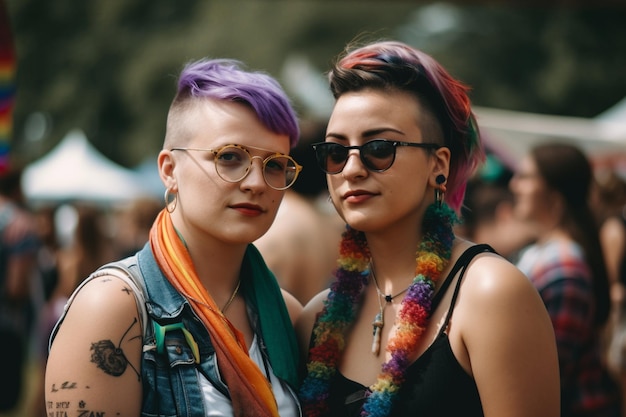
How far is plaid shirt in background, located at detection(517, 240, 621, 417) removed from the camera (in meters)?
4.17

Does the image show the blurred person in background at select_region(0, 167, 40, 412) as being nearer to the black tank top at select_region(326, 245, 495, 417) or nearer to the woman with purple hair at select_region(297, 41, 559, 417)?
the woman with purple hair at select_region(297, 41, 559, 417)

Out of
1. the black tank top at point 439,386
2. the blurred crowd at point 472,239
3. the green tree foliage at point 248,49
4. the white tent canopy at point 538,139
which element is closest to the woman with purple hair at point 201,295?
the black tank top at point 439,386

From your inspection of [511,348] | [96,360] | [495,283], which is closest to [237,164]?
[96,360]

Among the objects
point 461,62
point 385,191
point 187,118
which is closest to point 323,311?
point 385,191

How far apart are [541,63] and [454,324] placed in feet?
68.4

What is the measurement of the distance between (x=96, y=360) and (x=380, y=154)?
1.11m

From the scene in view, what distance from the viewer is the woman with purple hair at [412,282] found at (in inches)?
98.5

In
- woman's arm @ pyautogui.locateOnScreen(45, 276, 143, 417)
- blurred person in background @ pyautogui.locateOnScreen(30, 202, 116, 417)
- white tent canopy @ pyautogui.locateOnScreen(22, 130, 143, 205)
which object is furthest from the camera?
white tent canopy @ pyautogui.locateOnScreen(22, 130, 143, 205)

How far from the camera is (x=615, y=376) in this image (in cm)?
639

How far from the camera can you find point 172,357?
2.55 metres

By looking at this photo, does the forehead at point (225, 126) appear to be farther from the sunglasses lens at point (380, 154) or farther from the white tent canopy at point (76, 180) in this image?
the white tent canopy at point (76, 180)

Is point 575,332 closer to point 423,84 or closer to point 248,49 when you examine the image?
point 423,84

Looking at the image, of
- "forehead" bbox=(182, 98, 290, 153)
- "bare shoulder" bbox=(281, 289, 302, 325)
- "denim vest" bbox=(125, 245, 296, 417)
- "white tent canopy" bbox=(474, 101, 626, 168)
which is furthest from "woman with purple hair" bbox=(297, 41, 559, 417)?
"white tent canopy" bbox=(474, 101, 626, 168)

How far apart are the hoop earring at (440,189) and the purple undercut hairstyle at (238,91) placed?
540 mm
